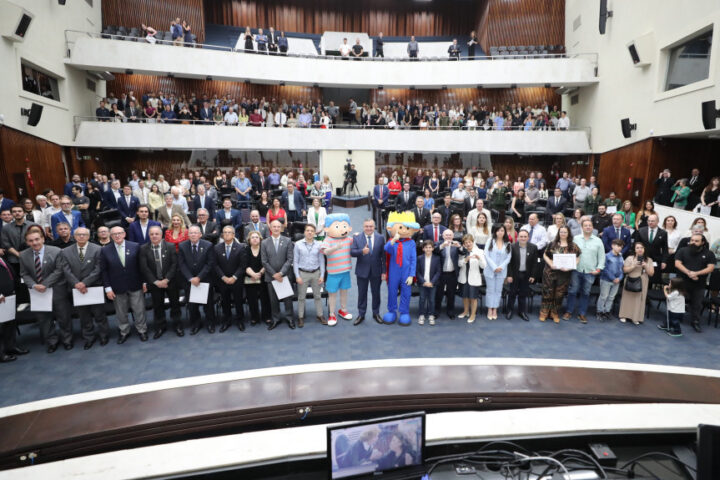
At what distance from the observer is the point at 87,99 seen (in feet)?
51.5

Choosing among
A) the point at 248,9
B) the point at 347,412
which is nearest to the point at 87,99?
the point at 248,9

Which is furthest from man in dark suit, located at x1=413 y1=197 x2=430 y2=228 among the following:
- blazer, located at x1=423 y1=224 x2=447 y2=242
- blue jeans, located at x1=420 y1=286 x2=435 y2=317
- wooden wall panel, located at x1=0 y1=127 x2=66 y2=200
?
wooden wall panel, located at x1=0 y1=127 x2=66 y2=200

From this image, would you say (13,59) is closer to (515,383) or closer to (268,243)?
(268,243)

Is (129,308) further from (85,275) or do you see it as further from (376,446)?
(376,446)

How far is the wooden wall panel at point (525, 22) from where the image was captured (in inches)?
745

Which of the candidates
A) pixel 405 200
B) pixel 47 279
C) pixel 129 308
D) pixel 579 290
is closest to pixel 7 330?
pixel 47 279

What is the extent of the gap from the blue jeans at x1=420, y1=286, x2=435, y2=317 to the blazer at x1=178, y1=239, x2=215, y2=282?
3.27 m

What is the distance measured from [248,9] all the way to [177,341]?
801 inches

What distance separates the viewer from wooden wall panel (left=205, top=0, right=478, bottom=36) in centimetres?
2148

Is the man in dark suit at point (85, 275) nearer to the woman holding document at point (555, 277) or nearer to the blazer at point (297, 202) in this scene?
the blazer at point (297, 202)

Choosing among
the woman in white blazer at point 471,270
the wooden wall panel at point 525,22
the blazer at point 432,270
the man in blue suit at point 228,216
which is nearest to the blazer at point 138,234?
the man in blue suit at point 228,216

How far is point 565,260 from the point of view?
650cm

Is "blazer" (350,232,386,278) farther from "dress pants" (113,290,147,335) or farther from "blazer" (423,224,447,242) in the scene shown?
"dress pants" (113,290,147,335)

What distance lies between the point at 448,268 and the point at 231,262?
11.0 feet
